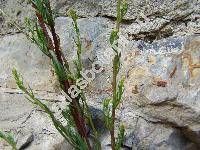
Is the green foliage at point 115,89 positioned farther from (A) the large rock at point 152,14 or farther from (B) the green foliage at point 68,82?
(A) the large rock at point 152,14

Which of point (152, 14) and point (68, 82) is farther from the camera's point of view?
point (152, 14)

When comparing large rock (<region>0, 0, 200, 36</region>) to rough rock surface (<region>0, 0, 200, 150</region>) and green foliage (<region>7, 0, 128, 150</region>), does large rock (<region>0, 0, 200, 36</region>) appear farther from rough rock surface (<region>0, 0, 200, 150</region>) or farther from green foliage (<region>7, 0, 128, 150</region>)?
green foliage (<region>7, 0, 128, 150</region>)

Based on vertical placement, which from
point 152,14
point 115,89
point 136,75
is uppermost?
point 152,14

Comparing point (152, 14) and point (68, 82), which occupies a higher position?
point (152, 14)

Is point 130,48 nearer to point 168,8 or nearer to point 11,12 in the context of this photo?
point 168,8

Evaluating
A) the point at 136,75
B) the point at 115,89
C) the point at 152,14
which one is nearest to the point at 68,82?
the point at 115,89

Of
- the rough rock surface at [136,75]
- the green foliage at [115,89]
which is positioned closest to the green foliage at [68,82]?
the green foliage at [115,89]

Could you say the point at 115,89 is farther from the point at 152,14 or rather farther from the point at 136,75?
the point at 152,14

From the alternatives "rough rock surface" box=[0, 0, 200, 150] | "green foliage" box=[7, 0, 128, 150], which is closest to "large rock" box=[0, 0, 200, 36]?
"rough rock surface" box=[0, 0, 200, 150]

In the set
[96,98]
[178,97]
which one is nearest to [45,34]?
[96,98]
